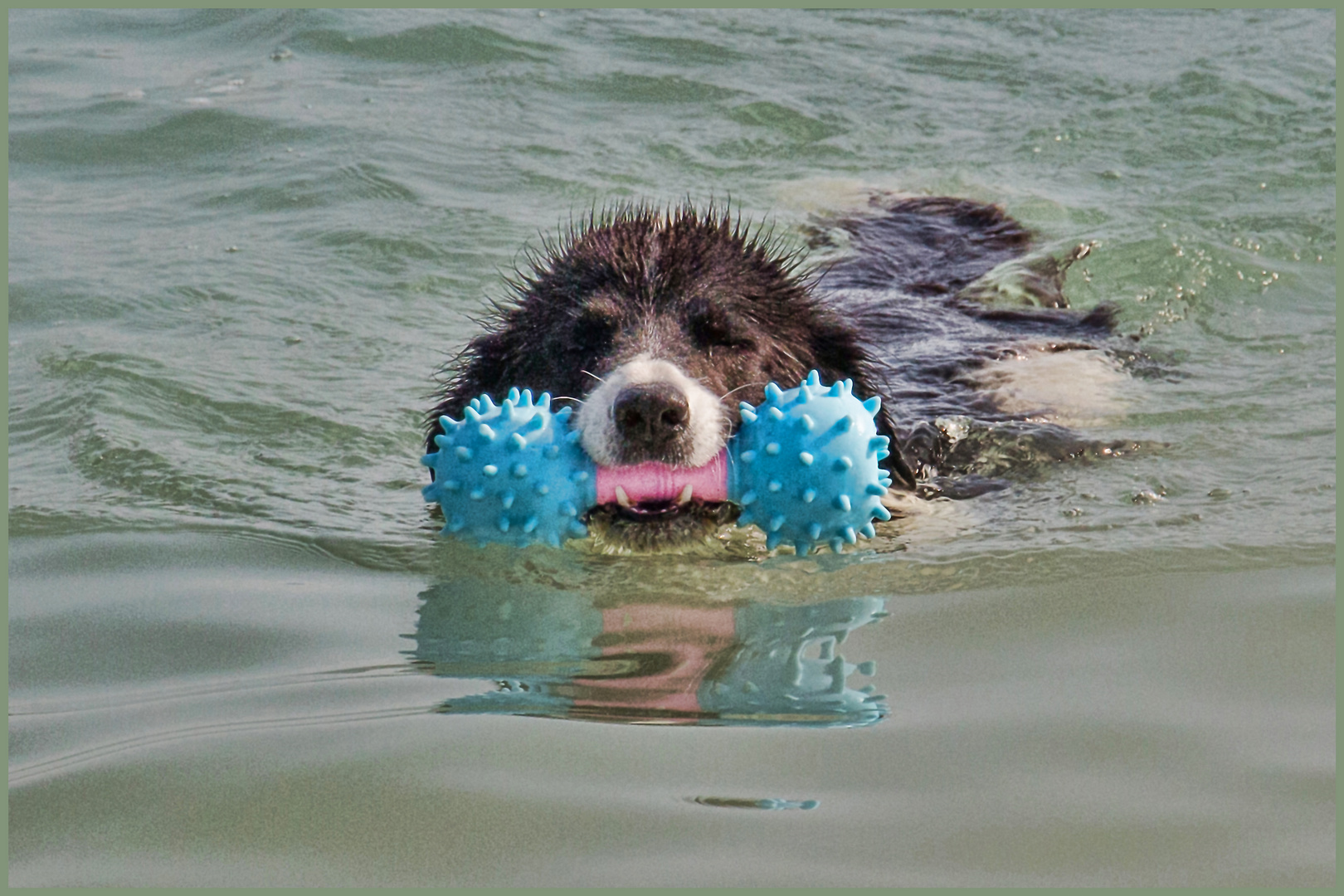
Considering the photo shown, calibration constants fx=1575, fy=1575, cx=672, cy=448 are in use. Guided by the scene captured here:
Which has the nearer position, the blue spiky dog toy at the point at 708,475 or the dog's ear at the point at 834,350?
the blue spiky dog toy at the point at 708,475

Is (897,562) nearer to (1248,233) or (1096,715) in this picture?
(1096,715)

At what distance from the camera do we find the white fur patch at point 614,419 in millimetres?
4723

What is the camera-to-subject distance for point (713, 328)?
5.32m

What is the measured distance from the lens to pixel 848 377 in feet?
18.8

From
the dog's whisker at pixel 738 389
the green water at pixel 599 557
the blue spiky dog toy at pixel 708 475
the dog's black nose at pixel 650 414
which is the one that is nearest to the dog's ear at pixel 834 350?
the dog's whisker at pixel 738 389

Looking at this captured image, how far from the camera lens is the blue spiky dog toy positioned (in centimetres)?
465

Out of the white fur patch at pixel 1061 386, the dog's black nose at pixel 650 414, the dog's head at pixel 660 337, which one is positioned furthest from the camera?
the white fur patch at pixel 1061 386

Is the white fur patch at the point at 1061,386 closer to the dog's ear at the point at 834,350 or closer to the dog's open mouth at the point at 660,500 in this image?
the dog's ear at the point at 834,350

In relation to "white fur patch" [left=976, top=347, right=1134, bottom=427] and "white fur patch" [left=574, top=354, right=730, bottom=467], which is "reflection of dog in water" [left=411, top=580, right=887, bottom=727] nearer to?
"white fur patch" [left=574, top=354, right=730, bottom=467]

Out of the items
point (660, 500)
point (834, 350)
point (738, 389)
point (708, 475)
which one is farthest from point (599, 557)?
point (834, 350)

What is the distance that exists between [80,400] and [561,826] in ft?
14.5

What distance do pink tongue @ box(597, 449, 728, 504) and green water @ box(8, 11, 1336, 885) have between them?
0.33 metres

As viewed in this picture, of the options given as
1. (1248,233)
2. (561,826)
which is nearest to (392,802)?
(561,826)

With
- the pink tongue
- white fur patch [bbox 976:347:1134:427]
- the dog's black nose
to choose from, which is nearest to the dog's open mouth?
the pink tongue
